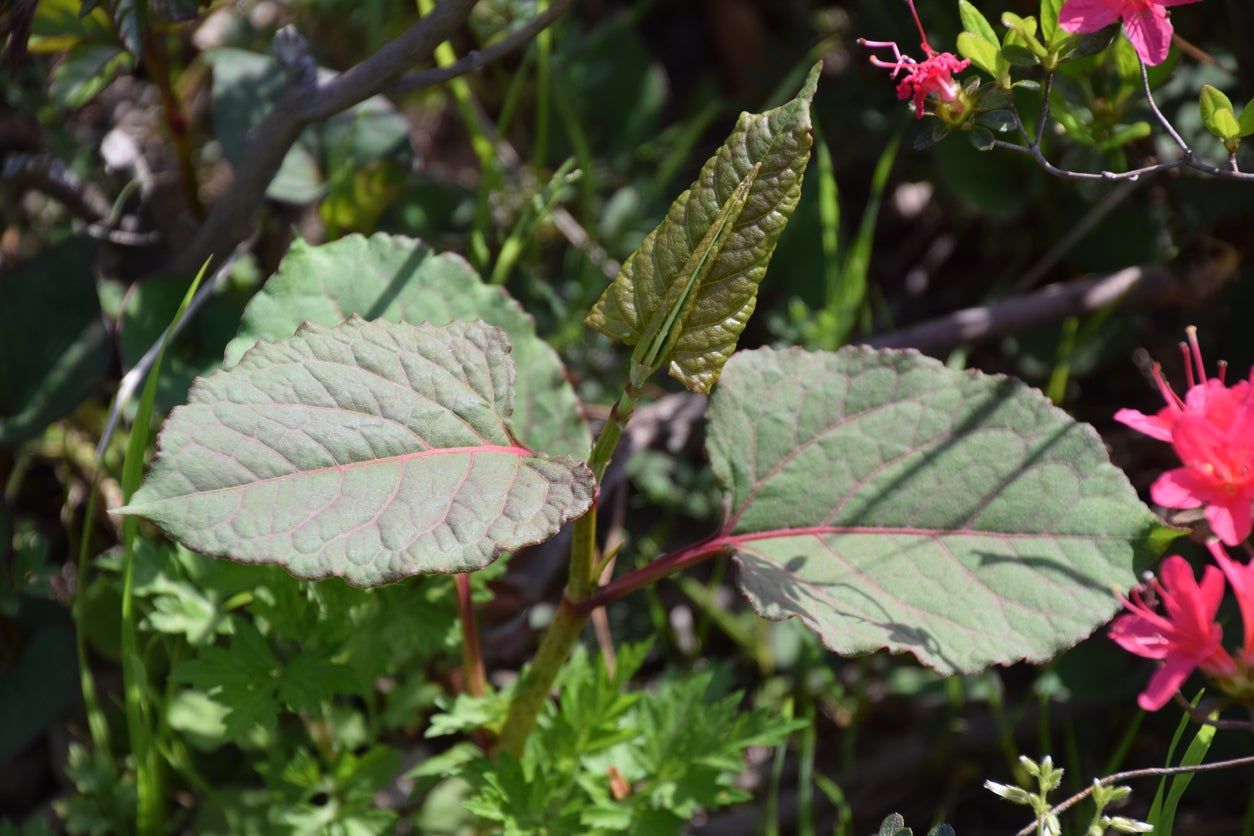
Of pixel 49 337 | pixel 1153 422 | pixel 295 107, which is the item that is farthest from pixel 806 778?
pixel 49 337

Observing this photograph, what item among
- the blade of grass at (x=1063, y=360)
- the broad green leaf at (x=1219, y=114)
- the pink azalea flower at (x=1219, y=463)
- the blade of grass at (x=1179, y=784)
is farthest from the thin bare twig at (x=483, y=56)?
the blade of grass at (x=1179, y=784)

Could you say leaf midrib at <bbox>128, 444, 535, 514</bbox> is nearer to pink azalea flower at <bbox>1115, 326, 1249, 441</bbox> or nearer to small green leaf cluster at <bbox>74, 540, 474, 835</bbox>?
small green leaf cluster at <bbox>74, 540, 474, 835</bbox>

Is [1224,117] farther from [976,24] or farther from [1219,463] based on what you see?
[1219,463]

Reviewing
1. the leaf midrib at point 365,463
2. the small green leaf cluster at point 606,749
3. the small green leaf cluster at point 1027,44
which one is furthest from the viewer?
the small green leaf cluster at point 606,749

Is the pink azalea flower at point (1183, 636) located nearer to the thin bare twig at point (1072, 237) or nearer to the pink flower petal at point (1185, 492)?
the pink flower petal at point (1185, 492)

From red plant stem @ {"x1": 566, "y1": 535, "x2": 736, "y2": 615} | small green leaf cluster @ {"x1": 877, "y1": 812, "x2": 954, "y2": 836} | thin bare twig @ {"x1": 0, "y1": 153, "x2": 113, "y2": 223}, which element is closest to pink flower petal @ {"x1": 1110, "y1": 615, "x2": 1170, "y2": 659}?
small green leaf cluster @ {"x1": 877, "y1": 812, "x2": 954, "y2": 836}

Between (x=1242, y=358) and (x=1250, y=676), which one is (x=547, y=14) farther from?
(x=1242, y=358)

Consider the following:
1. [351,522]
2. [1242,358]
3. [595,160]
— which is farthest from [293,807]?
[1242,358]
